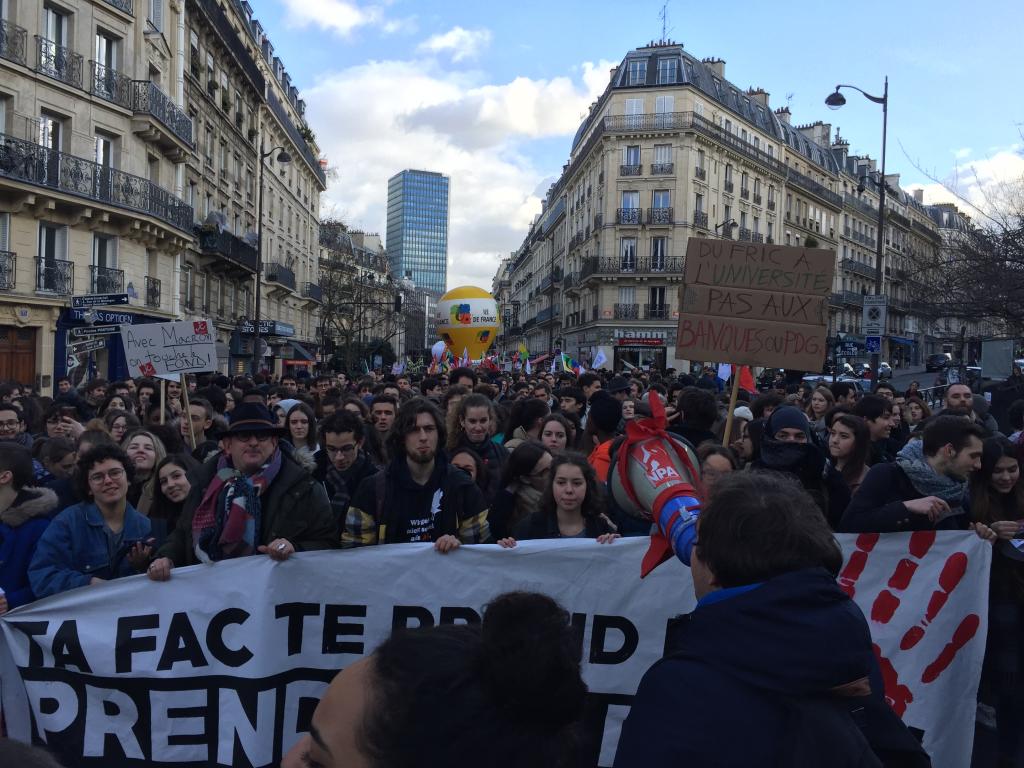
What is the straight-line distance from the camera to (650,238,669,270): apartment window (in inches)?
1923

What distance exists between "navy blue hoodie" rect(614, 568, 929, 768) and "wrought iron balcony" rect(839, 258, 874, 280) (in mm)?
71109

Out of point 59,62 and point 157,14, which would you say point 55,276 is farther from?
point 157,14

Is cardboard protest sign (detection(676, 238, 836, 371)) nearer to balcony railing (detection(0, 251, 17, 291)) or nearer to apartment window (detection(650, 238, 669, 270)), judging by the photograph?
balcony railing (detection(0, 251, 17, 291))

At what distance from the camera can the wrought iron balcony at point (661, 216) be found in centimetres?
4828

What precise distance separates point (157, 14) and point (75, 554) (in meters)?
27.0

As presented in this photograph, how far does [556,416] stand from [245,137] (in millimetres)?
36147

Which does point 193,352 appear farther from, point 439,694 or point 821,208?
point 821,208

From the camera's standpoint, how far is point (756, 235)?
53.7 metres

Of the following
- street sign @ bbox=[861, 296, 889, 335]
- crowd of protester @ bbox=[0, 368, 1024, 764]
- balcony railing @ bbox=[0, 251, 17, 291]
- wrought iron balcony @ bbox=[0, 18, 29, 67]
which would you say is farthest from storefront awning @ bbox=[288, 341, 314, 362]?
crowd of protester @ bbox=[0, 368, 1024, 764]

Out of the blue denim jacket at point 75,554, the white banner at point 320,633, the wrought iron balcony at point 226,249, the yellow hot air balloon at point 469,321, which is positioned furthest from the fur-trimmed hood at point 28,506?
the wrought iron balcony at point 226,249

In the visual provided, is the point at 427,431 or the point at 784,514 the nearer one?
the point at 784,514

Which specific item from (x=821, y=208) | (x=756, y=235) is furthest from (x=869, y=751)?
(x=821, y=208)

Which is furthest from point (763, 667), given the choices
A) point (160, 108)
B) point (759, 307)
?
point (160, 108)

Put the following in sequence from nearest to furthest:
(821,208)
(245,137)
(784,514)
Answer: (784,514), (245,137), (821,208)
